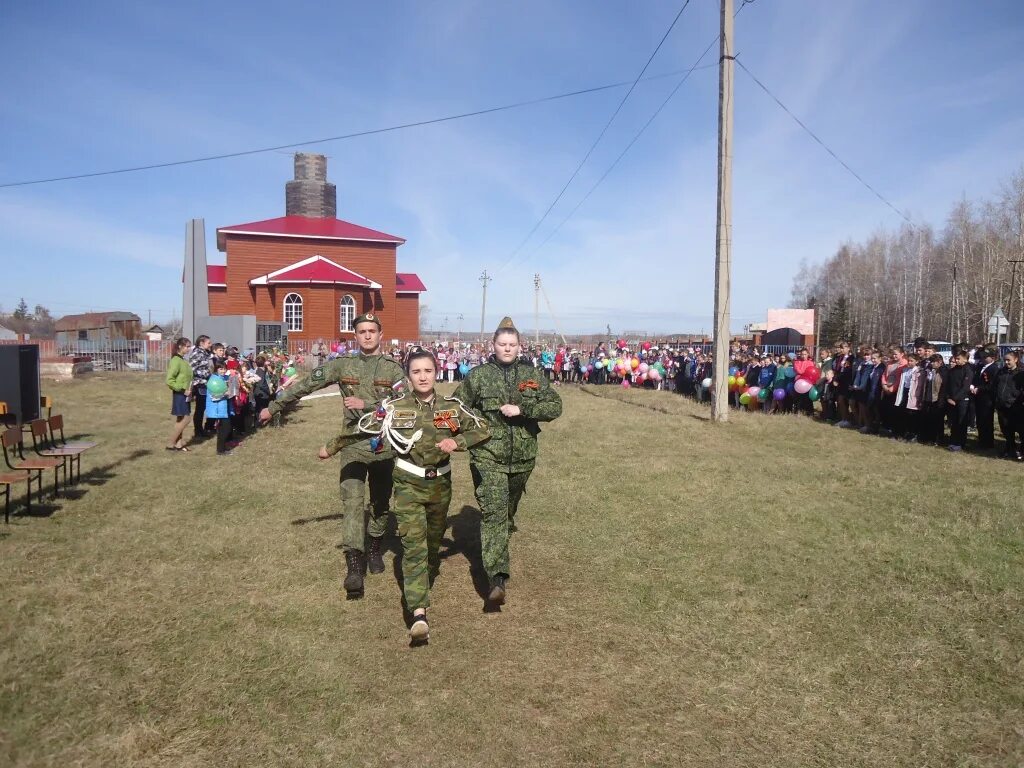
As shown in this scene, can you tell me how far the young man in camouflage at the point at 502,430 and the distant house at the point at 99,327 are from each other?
3496 cm

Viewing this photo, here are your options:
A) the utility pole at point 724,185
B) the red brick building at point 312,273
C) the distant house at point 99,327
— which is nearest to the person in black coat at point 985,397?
the utility pole at point 724,185

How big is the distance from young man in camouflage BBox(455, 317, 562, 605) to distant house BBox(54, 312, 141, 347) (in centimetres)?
3496

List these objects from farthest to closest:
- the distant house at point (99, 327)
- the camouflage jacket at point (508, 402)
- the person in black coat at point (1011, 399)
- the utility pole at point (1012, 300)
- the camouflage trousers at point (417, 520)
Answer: the distant house at point (99, 327) < the utility pole at point (1012, 300) < the person in black coat at point (1011, 399) < the camouflage jacket at point (508, 402) < the camouflage trousers at point (417, 520)

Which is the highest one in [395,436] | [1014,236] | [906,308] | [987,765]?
[1014,236]

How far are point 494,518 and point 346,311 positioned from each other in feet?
137

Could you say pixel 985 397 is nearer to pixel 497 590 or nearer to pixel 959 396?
pixel 959 396

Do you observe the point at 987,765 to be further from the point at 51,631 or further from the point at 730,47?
the point at 730,47

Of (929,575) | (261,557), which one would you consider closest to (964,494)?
(929,575)

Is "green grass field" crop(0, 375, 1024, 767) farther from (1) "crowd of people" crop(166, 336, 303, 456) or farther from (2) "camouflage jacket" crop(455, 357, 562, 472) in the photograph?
(1) "crowd of people" crop(166, 336, 303, 456)

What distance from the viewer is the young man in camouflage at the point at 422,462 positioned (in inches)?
193

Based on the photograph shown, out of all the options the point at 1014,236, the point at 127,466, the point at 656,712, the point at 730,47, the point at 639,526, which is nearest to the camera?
the point at 656,712

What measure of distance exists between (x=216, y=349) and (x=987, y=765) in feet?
47.2

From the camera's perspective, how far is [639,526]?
766 cm

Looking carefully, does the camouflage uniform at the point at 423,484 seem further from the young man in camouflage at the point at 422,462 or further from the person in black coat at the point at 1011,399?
the person in black coat at the point at 1011,399
